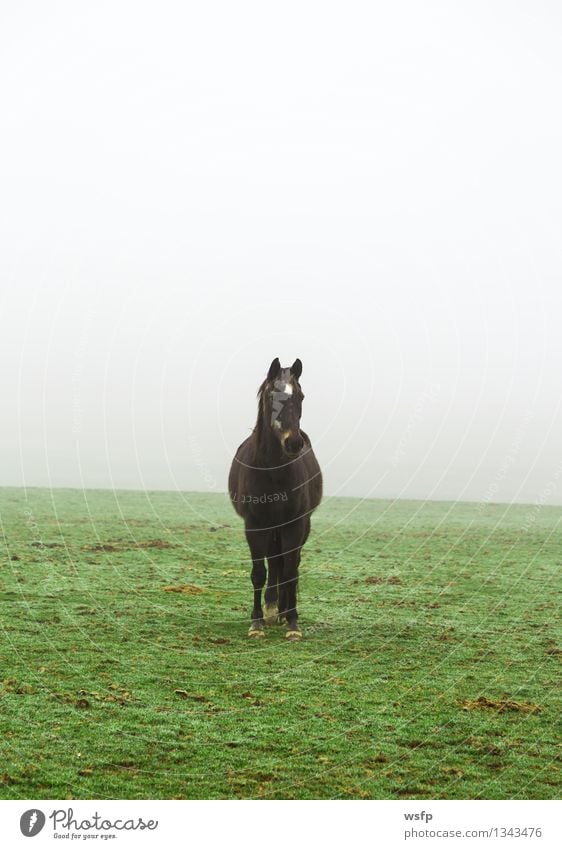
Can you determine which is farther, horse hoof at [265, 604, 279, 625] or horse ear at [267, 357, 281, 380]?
horse hoof at [265, 604, 279, 625]

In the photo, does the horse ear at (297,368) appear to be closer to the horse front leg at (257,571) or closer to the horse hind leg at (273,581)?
the horse front leg at (257,571)

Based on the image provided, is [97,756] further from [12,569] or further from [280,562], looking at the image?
[12,569]

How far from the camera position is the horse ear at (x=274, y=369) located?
33.9ft

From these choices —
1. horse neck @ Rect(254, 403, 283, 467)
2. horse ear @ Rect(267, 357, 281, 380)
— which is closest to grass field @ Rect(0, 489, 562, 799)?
horse neck @ Rect(254, 403, 283, 467)

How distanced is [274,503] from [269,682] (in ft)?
9.55

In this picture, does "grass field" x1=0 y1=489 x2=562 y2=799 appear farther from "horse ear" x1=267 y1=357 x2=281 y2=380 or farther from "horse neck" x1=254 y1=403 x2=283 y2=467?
"horse ear" x1=267 y1=357 x2=281 y2=380

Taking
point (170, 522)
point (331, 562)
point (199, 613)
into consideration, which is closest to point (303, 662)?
point (199, 613)

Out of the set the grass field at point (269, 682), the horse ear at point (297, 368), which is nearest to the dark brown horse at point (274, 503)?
the horse ear at point (297, 368)

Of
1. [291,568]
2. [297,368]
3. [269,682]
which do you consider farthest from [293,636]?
[297,368]

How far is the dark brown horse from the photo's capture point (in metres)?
10.5

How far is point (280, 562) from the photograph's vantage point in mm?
11828

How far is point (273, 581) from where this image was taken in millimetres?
11906

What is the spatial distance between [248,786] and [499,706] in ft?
11.6

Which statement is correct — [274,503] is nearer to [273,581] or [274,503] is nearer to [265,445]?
[265,445]
